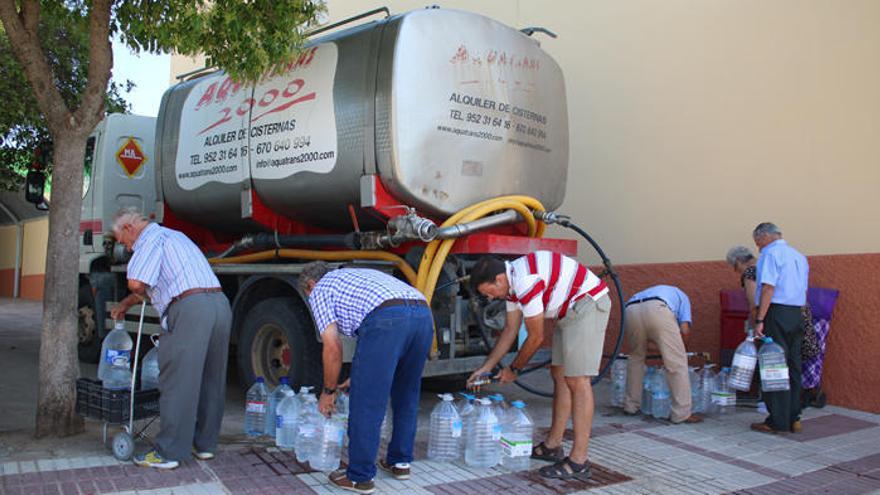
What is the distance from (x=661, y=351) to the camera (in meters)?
6.06

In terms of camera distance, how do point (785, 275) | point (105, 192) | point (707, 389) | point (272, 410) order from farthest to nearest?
1. point (105, 192)
2. point (707, 389)
3. point (785, 275)
4. point (272, 410)

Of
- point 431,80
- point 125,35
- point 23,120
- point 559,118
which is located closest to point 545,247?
point 559,118

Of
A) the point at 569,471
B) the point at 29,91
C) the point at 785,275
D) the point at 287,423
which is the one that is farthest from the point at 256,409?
the point at 29,91

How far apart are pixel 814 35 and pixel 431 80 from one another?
3.88m

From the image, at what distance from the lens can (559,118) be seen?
21.8 feet


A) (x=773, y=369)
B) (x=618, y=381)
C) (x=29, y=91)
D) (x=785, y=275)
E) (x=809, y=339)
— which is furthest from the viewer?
(x=29, y=91)

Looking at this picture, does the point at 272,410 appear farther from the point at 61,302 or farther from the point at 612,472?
the point at 612,472

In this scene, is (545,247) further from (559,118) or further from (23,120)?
(23,120)

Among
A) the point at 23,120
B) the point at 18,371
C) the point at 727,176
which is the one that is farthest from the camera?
the point at 23,120

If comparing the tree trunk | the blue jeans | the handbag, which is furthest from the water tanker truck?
the handbag

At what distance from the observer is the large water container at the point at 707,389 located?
652cm

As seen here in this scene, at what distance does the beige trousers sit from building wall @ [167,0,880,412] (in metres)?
1.63

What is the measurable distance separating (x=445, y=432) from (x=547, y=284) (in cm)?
118

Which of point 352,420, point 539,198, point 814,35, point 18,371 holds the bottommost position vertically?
point 18,371
